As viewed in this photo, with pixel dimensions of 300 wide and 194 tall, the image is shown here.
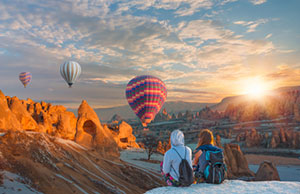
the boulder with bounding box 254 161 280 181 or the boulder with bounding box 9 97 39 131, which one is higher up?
the boulder with bounding box 9 97 39 131

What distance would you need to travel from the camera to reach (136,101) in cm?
3697

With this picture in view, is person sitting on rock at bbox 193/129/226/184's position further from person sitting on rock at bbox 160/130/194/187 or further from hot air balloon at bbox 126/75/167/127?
hot air balloon at bbox 126/75/167/127

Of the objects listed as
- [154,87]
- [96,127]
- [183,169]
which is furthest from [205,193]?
[154,87]

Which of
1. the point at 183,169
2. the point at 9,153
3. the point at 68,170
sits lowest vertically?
the point at 68,170

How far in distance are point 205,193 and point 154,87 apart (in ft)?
102

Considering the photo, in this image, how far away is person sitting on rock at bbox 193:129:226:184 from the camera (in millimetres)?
5621

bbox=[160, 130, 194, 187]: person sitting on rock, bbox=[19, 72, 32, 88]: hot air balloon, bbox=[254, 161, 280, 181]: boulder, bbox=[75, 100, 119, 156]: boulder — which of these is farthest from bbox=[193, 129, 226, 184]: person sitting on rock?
bbox=[19, 72, 32, 88]: hot air balloon

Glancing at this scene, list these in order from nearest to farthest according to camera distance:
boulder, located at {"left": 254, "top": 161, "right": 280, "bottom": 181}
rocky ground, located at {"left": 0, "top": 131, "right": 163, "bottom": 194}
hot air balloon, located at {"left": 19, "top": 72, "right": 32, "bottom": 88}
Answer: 1. rocky ground, located at {"left": 0, "top": 131, "right": 163, "bottom": 194}
2. boulder, located at {"left": 254, "top": 161, "right": 280, "bottom": 181}
3. hot air balloon, located at {"left": 19, "top": 72, "right": 32, "bottom": 88}

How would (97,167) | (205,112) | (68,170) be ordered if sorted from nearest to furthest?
(68,170)
(97,167)
(205,112)

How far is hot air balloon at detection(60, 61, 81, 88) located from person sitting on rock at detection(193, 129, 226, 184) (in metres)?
41.1

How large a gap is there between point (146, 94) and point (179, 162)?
2997cm

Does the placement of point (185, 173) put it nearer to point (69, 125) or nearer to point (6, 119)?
point (6, 119)

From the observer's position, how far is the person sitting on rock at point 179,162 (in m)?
5.52

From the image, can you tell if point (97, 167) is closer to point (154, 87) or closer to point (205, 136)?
point (205, 136)
